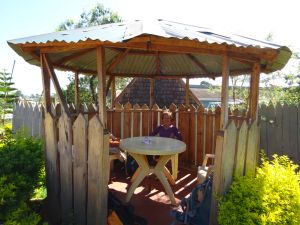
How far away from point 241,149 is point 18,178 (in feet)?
9.57

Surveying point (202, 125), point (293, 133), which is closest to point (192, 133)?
point (202, 125)

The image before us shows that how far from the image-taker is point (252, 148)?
4.15 metres

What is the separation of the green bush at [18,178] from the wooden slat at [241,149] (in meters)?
2.63

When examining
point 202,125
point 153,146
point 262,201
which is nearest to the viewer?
point 262,201

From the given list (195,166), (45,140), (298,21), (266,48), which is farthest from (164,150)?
(298,21)

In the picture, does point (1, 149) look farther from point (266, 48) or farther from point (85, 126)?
point (266, 48)

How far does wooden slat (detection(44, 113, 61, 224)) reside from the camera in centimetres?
405

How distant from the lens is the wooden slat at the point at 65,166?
3.78 metres

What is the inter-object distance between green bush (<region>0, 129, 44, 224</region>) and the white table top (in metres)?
1.45

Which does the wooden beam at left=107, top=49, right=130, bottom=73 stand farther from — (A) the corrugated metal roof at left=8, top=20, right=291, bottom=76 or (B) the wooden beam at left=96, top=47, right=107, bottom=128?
(B) the wooden beam at left=96, top=47, right=107, bottom=128

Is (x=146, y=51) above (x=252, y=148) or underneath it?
above

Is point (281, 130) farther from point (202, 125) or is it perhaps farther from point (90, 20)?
point (90, 20)

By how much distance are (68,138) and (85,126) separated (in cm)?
42

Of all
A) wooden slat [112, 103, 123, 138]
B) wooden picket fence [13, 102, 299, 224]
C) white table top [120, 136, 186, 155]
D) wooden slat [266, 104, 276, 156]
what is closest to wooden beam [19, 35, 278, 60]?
wooden picket fence [13, 102, 299, 224]
